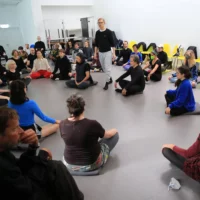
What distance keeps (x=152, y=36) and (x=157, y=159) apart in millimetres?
6613

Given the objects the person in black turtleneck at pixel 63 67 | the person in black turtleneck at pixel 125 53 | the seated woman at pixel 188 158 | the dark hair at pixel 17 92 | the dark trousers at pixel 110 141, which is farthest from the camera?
the person in black turtleneck at pixel 125 53

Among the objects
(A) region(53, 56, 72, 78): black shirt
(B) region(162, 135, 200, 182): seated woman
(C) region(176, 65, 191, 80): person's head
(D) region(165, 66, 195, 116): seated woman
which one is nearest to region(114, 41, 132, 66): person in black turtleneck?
(A) region(53, 56, 72, 78): black shirt

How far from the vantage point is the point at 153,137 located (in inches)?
108

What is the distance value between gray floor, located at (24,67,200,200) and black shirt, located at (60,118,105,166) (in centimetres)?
23

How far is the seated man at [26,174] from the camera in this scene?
101cm

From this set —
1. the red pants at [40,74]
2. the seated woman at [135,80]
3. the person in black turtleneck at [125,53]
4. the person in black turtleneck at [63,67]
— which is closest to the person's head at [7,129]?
the seated woman at [135,80]

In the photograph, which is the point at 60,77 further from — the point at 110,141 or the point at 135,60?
the point at 110,141

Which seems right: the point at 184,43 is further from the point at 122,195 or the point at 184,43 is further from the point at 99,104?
the point at 122,195

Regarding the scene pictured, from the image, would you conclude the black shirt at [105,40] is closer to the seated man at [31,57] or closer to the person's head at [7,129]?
the seated man at [31,57]

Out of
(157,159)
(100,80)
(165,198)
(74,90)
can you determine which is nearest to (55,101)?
(74,90)

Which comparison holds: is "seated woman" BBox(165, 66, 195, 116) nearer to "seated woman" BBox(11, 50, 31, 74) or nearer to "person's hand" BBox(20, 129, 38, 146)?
"person's hand" BBox(20, 129, 38, 146)

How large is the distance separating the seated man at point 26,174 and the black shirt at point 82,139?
2.00ft

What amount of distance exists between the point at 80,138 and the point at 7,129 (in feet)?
2.87

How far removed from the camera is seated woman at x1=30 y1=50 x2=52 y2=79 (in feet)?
21.5
